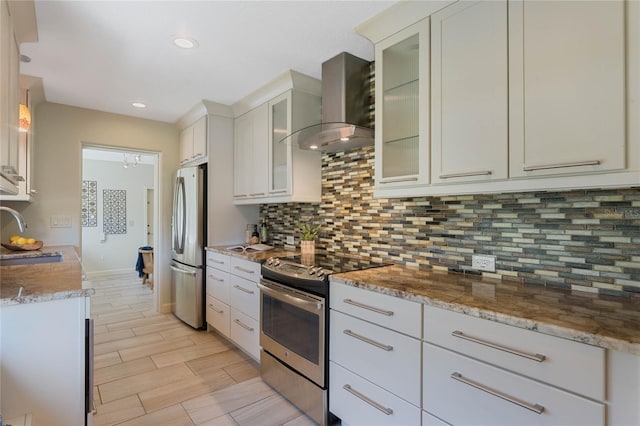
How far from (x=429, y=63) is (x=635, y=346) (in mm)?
1478

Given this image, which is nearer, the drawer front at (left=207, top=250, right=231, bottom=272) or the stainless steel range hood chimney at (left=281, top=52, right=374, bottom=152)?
the stainless steel range hood chimney at (left=281, top=52, right=374, bottom=152)

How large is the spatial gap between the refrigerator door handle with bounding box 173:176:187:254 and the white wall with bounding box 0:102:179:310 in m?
0.72

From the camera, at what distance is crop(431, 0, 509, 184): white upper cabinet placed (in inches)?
57.4

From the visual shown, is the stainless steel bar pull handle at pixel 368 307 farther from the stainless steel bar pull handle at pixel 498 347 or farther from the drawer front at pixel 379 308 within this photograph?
the stainless steel bar pull handle at pixel 498 347

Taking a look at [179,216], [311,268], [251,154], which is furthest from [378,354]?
[179,216]

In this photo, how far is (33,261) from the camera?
8.59 ft

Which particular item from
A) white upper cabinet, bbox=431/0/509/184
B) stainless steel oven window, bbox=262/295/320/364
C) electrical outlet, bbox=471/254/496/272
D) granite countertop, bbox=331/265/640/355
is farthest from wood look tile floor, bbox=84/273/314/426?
white upper cabinet, bbox=431/0/509/184

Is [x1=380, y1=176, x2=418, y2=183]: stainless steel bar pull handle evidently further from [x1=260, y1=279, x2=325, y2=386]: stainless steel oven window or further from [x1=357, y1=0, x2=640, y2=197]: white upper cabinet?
[x1=260, y1=279, x2=325, y2=386]: stainless steel oven window

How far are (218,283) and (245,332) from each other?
67 centimetres

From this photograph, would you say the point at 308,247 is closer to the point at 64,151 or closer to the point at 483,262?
the point at 483,262

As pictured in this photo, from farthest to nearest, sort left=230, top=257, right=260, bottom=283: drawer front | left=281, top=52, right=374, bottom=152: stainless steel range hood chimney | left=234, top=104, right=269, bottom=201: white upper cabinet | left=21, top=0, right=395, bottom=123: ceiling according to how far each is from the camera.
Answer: left=234, top=104, right=269, bottom=201: white upper cabinet, left=230, top=257, right=260, bottom=283: drawer front, left=281, top=52, right=374, bottom=152: stainless steel range hood chimney, left=21, top=0, right=395, bottom=123: ceiling

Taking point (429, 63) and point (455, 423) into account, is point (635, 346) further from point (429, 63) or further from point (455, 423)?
point (429, 63)

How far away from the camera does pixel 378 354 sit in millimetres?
1602

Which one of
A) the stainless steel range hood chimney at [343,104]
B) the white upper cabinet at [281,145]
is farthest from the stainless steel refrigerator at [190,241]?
the stainless steel range hood chimney at [343,104]
